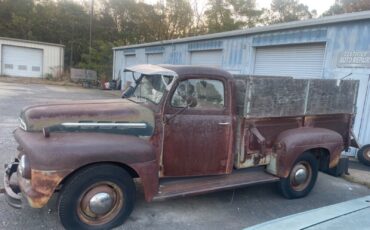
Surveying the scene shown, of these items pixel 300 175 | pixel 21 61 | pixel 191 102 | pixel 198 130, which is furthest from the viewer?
pixel 21 61

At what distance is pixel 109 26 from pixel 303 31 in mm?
32234

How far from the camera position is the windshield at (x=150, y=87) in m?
4.20

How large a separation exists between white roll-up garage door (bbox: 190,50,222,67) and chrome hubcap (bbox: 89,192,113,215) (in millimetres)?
10842

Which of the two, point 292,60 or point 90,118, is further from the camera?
point 292,60

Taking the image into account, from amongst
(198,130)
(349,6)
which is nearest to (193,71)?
(198,130)

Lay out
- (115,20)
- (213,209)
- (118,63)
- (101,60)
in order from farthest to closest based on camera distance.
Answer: (115,20), (101,60), (118,63), (213,209)

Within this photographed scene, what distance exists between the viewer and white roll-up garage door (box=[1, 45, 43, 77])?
28656mm

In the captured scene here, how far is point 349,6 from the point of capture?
2856 centimetres

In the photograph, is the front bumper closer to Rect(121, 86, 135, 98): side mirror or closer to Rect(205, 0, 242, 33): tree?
Rect(121, 86, 135, 98): side mirror

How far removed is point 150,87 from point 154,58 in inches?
663

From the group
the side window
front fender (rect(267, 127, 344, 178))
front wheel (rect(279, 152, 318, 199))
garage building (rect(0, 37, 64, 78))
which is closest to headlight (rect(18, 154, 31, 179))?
the side window

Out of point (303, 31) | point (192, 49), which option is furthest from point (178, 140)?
point (192, 49)

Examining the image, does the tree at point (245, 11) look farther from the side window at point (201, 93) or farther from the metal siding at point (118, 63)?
the side window at point (201, 93)

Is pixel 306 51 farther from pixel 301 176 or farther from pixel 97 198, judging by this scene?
pixel 97 198
